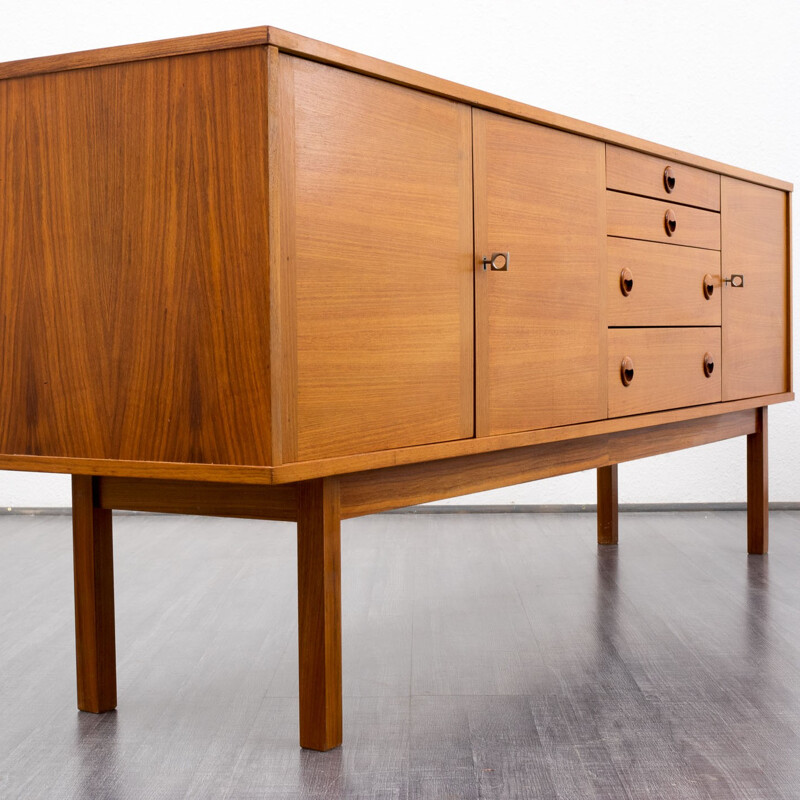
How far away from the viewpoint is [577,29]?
3.70m

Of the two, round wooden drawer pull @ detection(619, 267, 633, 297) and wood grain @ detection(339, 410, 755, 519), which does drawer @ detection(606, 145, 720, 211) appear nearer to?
round wooden drawer pull @ detection(619, 267, 633, 297)

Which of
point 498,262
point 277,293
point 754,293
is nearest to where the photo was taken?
point 277,293

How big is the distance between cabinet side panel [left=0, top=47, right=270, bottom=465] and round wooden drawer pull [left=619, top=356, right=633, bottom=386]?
992 mm

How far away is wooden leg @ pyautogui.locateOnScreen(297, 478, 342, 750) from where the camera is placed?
1501 mm

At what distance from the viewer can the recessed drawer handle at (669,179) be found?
230cm

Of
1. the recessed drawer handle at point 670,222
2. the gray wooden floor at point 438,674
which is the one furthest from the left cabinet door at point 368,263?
the recessed drawer handle at point 670,222

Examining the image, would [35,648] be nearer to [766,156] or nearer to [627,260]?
[627,260]

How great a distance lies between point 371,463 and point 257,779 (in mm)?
450

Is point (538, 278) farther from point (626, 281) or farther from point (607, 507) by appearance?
point (607, 507)

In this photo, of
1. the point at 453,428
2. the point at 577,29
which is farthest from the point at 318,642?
the point at 577,29

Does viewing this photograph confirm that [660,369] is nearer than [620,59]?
Yes

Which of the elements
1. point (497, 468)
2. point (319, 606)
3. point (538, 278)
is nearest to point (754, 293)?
point (538, 278)

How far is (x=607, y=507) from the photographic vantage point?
3.11m

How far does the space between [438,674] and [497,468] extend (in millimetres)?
379
